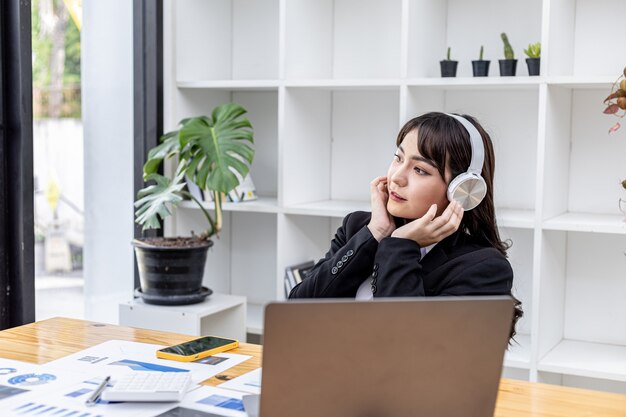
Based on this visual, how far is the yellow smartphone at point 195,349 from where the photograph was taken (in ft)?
5.60

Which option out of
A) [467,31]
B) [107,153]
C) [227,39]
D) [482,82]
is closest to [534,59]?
[482,82]

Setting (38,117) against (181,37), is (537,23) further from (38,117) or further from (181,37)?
(38,117)

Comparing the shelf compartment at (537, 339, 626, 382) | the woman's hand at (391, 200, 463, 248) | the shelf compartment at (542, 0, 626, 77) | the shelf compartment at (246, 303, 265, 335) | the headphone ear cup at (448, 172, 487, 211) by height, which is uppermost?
the shelf compartment at (542, 0, 626, 77)

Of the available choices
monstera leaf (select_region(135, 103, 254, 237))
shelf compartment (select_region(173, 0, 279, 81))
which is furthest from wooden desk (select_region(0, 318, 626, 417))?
shelf compartment (select_region(173, 0, 279, 81))

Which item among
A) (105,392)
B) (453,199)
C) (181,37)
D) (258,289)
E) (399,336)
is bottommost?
(258,289)

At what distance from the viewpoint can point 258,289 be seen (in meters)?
3.71

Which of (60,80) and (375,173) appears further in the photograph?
(375,173)

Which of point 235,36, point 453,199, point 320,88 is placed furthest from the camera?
point 235,36

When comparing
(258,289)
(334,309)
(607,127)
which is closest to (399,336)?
(334,309)

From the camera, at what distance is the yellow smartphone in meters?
1.71

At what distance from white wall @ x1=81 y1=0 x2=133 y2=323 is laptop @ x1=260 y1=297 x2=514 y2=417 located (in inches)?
94.6

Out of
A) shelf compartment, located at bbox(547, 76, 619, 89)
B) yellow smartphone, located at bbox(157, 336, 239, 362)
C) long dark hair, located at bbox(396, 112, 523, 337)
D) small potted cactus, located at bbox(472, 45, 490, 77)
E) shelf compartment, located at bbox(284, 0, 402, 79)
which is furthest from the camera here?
shelf compartment, located at bbox(284, 0, 402, 79)

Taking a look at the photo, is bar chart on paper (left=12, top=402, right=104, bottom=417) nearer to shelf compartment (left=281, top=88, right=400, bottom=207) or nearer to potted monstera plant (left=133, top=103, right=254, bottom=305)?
potted monstera plant (left=133, top=103, right=254, bottom=305)

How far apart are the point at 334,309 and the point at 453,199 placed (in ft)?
2.68
